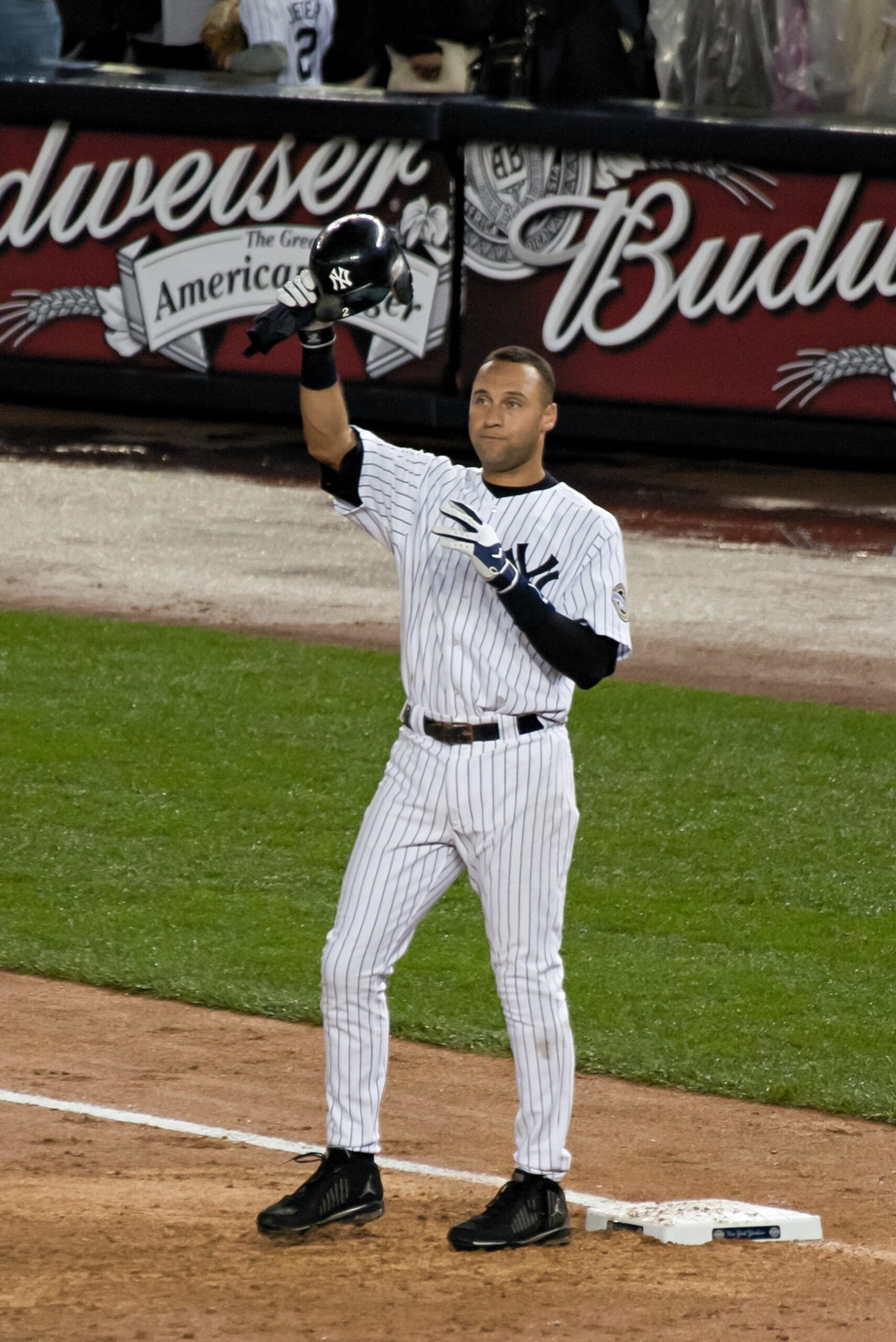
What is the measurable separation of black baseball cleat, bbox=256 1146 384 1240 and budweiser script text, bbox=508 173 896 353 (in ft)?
35.7

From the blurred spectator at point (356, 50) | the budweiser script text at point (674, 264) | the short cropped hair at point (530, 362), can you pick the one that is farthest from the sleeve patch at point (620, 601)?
the blurred spectator at point (356, 50)

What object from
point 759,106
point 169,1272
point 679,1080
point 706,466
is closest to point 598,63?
point 759,106

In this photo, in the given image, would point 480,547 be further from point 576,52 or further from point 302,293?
point 576,52

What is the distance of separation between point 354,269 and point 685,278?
1041cm

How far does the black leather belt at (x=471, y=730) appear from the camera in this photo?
15.5 feet

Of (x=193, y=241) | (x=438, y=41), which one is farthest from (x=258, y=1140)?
(x=438, y=41)

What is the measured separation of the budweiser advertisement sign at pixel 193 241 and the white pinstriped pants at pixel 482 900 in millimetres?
10931

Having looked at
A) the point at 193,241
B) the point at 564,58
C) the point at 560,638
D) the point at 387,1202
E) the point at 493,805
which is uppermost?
the point at 564,58

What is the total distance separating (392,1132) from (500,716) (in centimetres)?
154

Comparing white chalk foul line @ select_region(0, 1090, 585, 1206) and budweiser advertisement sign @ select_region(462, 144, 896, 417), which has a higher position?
budweiser advertisement sign @ select_region(462, 144, 896, 417)

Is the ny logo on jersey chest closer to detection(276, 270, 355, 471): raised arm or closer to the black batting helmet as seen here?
detection(276, 270, 355, 471): raised arm

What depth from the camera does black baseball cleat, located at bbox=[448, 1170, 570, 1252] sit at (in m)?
4.73

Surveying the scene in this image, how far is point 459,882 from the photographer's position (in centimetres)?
822

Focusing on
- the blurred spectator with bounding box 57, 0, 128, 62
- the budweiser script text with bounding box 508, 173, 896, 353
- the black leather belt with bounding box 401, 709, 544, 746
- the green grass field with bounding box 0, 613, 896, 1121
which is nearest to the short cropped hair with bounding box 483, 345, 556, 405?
the black leather belt with bounding box 401, 709, 544, 746
